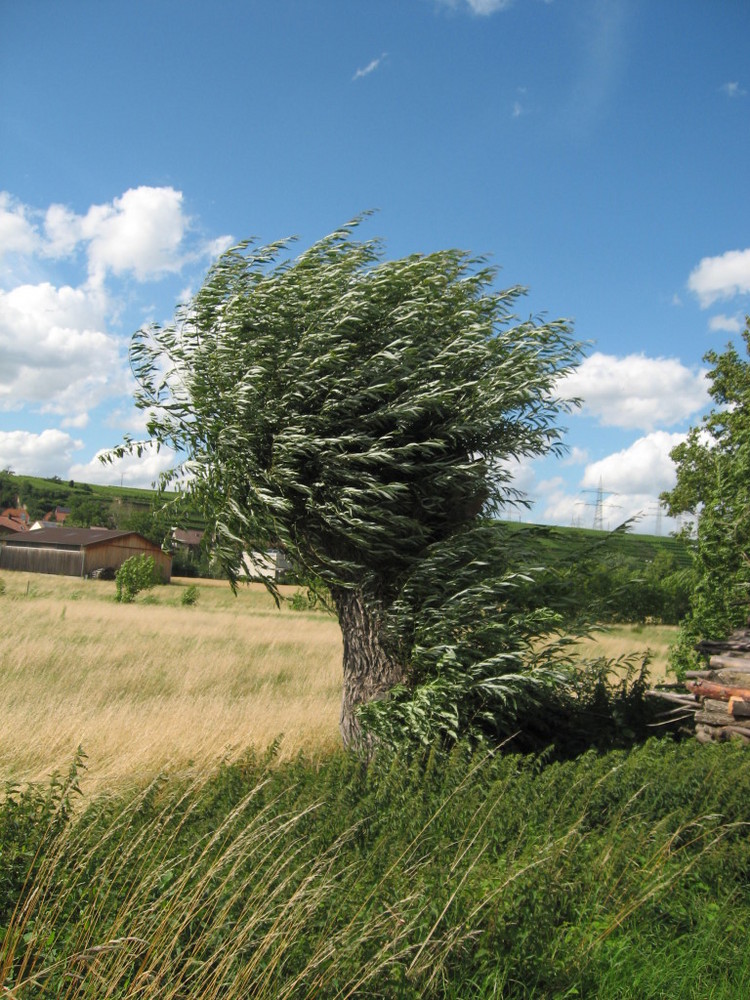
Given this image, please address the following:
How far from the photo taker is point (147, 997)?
3.14 metres

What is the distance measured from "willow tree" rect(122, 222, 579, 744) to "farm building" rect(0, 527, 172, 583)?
4961 cm

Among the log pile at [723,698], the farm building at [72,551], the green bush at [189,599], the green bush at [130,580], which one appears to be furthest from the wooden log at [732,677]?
the farm building at [72,551]

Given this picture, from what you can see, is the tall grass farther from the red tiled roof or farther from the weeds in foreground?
the red tiled roof

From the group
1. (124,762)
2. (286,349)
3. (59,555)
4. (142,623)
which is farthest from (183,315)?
(59,555)

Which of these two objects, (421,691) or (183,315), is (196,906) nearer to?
(421,691)

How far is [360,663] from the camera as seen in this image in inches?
307

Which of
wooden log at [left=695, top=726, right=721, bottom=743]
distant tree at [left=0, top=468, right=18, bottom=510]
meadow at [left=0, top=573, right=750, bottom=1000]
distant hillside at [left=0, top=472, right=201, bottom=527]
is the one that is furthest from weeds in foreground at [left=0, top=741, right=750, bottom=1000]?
distant tree at [left=0, top=468, right=18, bottom=510]

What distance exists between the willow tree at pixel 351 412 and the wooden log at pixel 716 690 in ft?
10.7

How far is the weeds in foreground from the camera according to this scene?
3393mm

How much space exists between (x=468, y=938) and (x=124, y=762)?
4515 millimetres

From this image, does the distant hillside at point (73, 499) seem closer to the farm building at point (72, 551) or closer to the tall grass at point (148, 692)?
the farm building at point (72, 551)

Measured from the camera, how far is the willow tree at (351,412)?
7414 mm

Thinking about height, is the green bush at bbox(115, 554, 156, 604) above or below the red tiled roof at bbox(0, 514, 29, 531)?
below

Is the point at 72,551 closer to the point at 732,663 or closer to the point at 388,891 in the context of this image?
the point at 732,663
